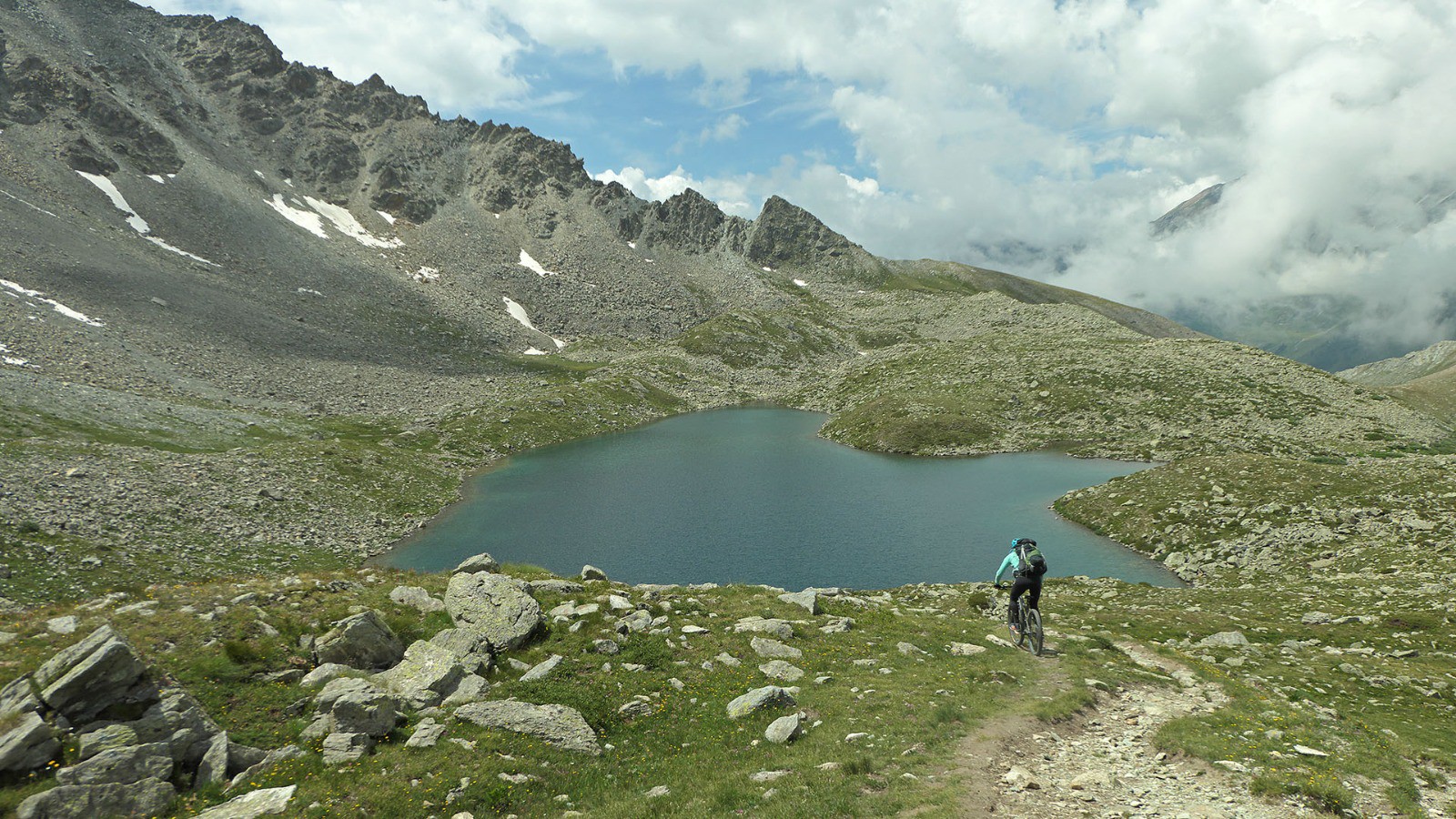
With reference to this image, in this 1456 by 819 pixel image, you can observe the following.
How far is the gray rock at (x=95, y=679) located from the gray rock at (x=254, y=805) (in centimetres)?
344

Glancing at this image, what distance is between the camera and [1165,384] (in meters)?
98.2

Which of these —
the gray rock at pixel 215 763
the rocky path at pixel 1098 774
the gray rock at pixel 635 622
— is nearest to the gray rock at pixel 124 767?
the gray rock at pixel 215 763

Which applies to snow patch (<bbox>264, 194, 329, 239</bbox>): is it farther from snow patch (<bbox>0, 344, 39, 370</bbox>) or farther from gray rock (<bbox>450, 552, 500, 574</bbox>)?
gray rock (<bbox>450, 552, 500, 574</bbox>)

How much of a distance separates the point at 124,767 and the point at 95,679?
228cm

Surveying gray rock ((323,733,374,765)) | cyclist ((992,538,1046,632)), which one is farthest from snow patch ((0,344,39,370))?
cyclist ((992,538,1046,632))

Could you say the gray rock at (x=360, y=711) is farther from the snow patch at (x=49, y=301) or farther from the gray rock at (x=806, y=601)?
the snow patch at (x=49, y=301)

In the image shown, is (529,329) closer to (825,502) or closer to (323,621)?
(825,502)

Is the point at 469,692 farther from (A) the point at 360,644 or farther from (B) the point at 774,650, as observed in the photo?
(B) the point at 774,650

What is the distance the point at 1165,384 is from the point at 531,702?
110189mm

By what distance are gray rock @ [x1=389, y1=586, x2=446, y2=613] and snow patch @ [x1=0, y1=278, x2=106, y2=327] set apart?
100299 mm

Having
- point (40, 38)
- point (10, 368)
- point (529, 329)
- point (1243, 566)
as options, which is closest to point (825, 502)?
point (1243, 566)

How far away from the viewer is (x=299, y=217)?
180125 millimetres

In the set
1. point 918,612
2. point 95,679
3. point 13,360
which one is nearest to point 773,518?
point 918,612

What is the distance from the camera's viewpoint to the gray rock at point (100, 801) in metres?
10.6
